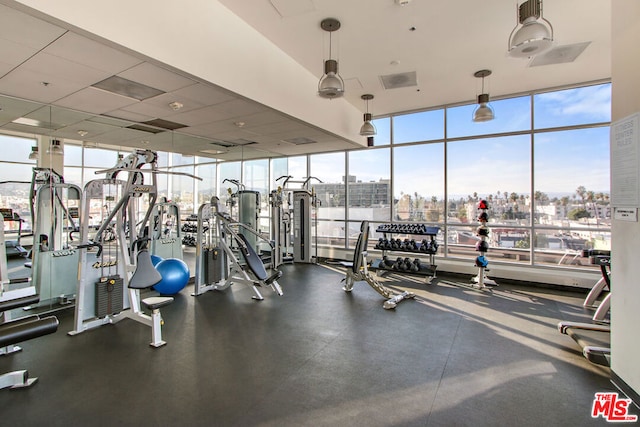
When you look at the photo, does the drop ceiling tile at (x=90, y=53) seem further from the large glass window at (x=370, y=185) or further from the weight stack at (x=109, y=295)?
the large glass window at (x=370, y=185)

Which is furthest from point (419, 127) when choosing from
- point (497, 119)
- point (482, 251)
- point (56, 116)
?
point (56, 116)

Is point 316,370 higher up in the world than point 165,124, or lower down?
lower down

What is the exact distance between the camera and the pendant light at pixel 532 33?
8.06 ft

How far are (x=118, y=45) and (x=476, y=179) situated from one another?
6230 mm

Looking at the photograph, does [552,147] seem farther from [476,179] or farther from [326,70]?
[326,70]

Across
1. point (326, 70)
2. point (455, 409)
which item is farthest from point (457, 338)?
point (326, 70)

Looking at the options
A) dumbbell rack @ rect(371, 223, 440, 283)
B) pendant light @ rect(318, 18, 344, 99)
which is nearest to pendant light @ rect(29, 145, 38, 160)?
pendant light @ rect(318, 18, 344, 99)

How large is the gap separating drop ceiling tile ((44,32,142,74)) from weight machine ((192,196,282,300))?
2501 millimetres

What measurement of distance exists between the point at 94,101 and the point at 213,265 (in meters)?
2.92

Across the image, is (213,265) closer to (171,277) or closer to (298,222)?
(171,277)

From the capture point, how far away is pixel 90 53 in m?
2.76

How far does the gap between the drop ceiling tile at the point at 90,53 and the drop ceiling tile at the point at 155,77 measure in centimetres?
8

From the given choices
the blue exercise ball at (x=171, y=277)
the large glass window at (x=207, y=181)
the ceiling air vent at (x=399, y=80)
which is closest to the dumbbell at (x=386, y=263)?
the ceiling air vent at (x=399, y=80)

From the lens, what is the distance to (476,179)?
637 cm
